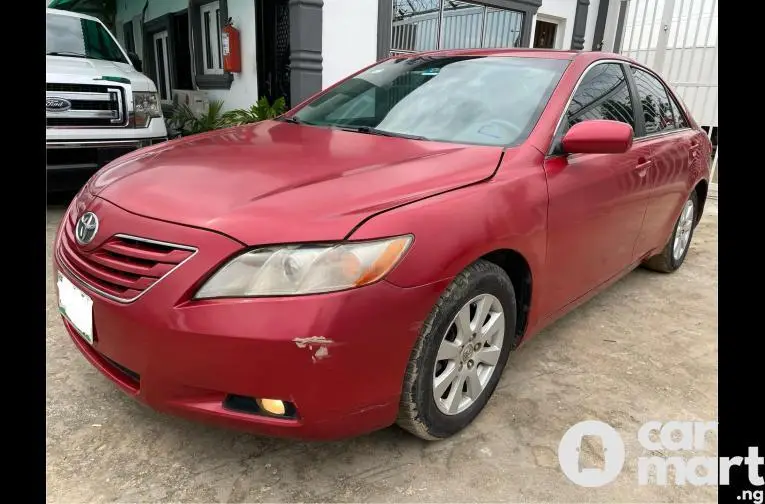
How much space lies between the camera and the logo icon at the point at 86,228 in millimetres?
1783

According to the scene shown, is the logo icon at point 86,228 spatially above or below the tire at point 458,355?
above

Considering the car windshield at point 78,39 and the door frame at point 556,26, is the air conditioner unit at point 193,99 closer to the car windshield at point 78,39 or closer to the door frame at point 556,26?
the car windshield at point 78,39

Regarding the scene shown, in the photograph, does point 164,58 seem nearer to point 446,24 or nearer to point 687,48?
point 446,24

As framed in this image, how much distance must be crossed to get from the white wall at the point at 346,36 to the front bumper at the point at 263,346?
17.9ft

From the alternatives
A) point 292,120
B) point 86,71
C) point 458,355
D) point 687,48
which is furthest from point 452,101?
point 687,48

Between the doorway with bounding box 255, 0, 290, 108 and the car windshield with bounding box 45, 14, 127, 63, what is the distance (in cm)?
185

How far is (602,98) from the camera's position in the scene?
2.70m

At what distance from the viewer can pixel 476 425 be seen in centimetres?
212

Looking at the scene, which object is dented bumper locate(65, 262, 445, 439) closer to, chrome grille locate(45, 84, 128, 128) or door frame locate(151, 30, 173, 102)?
chrome grille locate(45, 84, 128, 128)

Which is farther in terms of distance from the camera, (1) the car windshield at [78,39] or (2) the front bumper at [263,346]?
(1) the car windshield at [78,39]

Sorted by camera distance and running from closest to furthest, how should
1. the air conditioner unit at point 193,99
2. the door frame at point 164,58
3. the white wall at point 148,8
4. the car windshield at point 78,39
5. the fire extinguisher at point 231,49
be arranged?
the car windshield at point 78,39, the fire extinguisher at point 231,49, the air conditioner unit at point 193,99, the white wall at point 148,8, the door frame at point 164,58

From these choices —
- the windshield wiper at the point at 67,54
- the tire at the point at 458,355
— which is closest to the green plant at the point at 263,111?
the windshield wiper at the point at 67,54
